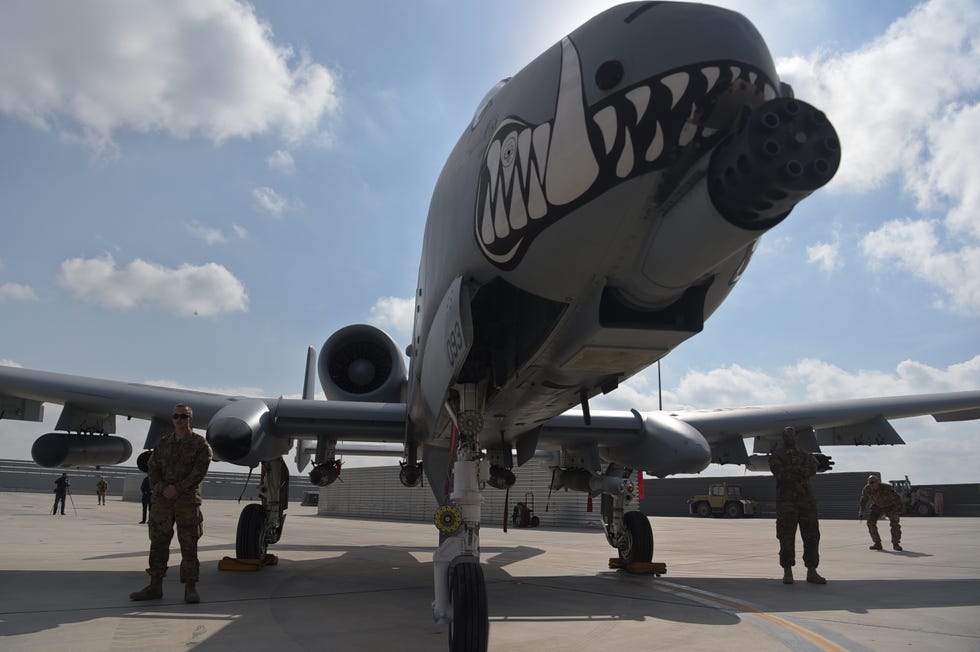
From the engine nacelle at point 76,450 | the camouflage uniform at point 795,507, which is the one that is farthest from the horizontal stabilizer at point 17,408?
the camouflage uniform at point 795,507

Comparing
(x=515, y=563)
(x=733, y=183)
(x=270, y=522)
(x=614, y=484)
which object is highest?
(x=733, y=183)

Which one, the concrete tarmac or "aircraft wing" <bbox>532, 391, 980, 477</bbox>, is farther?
"aircraft wing" <bbox>532, 391, 980, 477</bbox>

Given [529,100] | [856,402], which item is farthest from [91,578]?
[856,402]

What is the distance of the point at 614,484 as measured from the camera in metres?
10.1

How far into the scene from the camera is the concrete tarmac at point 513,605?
15.4ft

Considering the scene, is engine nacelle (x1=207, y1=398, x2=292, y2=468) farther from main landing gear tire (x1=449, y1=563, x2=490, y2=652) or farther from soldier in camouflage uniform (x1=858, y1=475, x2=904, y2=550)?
soldier in camouflage uniform (x1=858, y1=475, x2=904, y2=550)

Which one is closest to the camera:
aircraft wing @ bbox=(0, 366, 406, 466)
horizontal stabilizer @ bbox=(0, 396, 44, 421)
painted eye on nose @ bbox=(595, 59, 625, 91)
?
painted eye on nose @ bbox=(595, 59, 625, 91)

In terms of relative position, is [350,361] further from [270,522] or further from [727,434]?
[727,434]

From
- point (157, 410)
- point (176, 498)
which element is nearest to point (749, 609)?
point (176, 498)

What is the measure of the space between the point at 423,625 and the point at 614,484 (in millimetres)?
5364

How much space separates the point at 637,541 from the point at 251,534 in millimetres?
5773

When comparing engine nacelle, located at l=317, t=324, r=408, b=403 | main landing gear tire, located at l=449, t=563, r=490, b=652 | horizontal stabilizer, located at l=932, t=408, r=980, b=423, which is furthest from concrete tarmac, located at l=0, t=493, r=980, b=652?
engine nacelle, located at l=317, t=324, r=408, b=403

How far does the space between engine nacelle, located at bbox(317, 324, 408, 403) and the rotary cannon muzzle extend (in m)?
8.16

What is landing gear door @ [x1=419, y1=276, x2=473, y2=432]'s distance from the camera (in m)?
4.51
